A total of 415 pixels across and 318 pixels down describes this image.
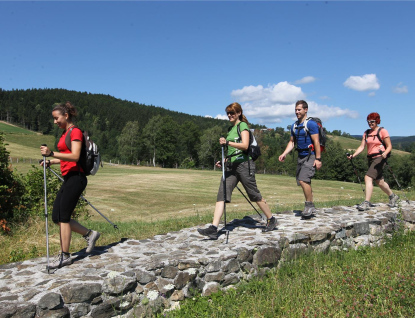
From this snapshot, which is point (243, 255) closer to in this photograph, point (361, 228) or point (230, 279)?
point (230, 279)

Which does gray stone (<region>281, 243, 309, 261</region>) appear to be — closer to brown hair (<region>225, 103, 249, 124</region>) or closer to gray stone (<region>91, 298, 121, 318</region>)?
brown hair (<region>225, 103, 249, 124</region>)

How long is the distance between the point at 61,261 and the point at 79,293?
3.67 ft

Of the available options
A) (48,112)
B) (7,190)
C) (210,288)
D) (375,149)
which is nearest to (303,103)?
(375,149)

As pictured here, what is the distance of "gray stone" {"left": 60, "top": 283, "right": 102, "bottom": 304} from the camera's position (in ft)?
11.9

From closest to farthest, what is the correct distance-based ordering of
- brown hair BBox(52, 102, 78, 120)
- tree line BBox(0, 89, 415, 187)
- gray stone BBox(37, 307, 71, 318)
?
gray stone BBox(37, 307, 71, 318) < brown hair BBox(52, 102, 78, 120) < tree line BBox(0, 89, 415, 187)

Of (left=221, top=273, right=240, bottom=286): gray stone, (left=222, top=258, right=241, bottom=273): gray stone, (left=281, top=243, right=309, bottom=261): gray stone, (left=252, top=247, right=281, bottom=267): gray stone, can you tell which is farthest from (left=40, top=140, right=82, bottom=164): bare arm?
(left=281, top=243, right=309, bottom=261): gray stone

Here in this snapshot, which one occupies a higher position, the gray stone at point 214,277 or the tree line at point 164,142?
the tree line at point 164,142

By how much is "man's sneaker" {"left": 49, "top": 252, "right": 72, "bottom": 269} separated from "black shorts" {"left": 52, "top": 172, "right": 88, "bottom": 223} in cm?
48

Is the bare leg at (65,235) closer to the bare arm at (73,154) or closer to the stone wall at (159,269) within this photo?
the stone wall at (159,269)

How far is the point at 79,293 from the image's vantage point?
3.68 meters

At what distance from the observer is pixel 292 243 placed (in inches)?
222

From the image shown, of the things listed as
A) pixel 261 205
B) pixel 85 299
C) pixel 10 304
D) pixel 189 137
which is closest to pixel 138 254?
pixel 85 299

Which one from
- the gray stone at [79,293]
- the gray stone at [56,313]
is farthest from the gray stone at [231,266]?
the gray stone at [56,313]

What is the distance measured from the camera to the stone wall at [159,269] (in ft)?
12.1
